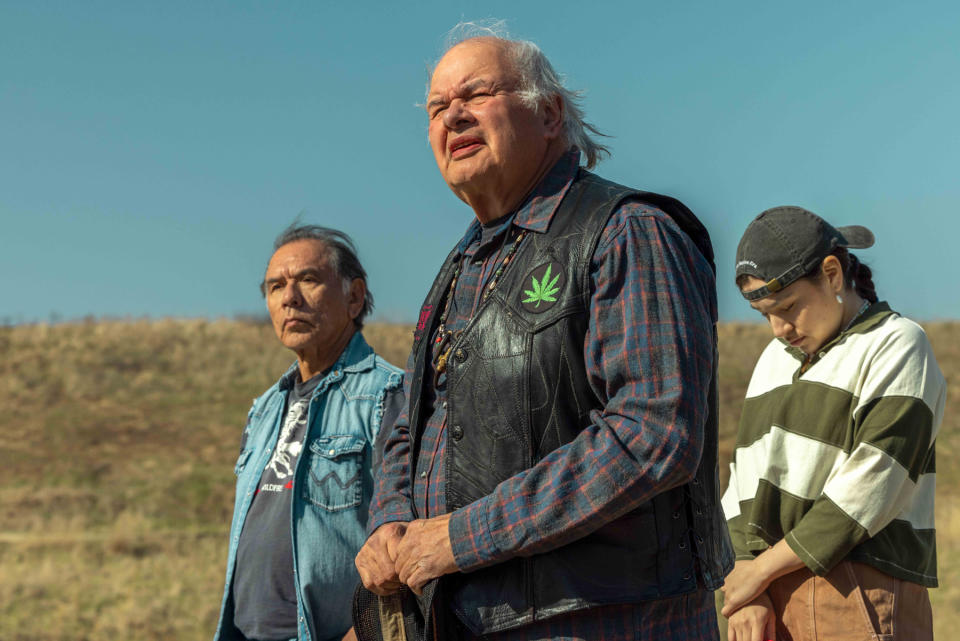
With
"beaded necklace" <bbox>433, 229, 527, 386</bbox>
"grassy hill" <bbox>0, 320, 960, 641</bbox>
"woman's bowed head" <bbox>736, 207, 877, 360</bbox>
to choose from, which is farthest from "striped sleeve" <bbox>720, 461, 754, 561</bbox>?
"grassy hill" <bbox>0, 320, 960, 641</bbox>

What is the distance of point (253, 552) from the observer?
3.48m

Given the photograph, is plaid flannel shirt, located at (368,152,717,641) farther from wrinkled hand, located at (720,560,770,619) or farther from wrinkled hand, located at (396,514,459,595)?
wrinkled hand, located at (720,560,770,619)

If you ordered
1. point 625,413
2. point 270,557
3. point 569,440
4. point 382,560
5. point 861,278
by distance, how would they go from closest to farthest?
1. point 625,413
2. point 569,440
3. point 382,560
4. point 861,278
5. point 270,557

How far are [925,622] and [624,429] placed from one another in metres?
1.25

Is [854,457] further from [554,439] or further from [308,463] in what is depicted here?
[308,463]

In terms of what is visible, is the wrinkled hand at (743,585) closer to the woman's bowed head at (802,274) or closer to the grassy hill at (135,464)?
the woman's bowed head at (802,274)

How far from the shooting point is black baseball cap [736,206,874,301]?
2.61 metres

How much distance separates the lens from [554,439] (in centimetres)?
210

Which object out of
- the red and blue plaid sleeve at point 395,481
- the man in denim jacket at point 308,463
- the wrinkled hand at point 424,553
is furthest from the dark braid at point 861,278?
the man in denim jacket at point 308,463

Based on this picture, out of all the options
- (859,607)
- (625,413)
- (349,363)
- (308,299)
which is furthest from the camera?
(308,299)

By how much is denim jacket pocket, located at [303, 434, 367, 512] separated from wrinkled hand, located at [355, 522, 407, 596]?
1.07 m

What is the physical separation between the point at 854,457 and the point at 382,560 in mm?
1274

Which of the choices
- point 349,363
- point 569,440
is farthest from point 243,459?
point 569,440

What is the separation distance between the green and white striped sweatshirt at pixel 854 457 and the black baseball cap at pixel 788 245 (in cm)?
23
